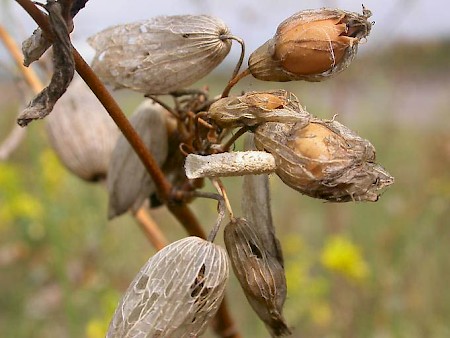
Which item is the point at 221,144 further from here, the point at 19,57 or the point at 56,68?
the point at 19,57

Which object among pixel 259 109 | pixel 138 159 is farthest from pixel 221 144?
pixel 138 159

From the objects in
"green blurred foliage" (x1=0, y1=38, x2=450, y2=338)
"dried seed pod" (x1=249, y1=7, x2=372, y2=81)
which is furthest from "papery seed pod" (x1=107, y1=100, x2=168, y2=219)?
"green blurred foliage" (x1=0, y1=38, x2=450, y2=338)

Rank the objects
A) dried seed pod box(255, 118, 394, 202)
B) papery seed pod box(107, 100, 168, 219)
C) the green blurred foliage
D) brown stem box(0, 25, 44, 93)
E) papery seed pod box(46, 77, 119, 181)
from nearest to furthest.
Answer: dried seed pod box(255, 118, 394, 202) → papery seed pod box(107, 100, 168, 219) → papery seed pod box(46, 77, 119, 181) → brown stem box(0, 25, 44, 93) → the green blurred foliage

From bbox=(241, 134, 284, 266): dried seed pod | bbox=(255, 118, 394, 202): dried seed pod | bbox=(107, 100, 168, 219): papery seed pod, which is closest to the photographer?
bbox=(255, 118, 394, 202): dried seed pod

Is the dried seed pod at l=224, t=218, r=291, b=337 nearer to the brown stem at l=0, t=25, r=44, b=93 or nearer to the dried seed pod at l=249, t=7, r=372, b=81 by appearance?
the dried seed pod at l=249, t=7, r=372, b=81

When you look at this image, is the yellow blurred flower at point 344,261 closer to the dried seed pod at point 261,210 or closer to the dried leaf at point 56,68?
the dried seed pod at point 261,210

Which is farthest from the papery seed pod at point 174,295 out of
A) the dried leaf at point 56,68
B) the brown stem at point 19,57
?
the brown stem at point 19,57
